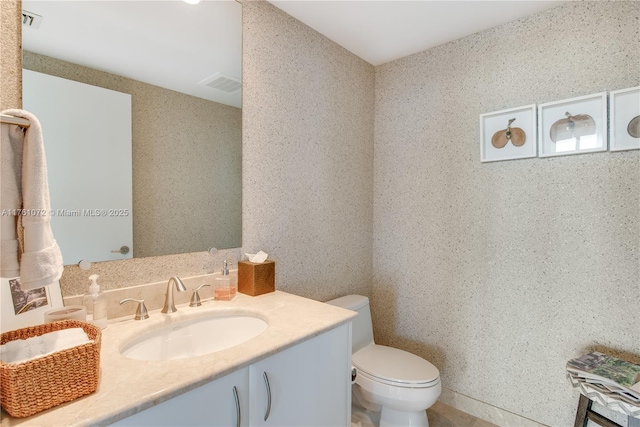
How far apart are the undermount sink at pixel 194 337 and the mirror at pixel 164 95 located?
0.33 metres

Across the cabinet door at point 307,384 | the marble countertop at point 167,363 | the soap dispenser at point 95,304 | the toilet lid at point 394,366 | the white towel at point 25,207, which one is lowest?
the toilet lid at point 394,366

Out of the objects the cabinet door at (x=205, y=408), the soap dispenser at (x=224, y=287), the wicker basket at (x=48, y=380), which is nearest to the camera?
the wicker basket at (x=48, y=380)

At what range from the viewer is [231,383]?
0.84 m

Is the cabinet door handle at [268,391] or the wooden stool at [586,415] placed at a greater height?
the cabinet door handle at [268,391]

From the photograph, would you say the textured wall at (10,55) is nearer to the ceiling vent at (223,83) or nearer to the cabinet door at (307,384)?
the ceiling vent at (223,83)

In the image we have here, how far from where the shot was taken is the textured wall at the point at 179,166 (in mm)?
1230

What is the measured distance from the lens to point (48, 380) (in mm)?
627

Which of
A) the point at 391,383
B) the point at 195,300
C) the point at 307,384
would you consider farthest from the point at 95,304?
the point at 391,383

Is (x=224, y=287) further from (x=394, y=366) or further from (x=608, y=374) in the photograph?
(x=608, y=374)

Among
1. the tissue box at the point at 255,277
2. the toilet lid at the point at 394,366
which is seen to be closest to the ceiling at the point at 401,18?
the tissue box at the point at 255,277

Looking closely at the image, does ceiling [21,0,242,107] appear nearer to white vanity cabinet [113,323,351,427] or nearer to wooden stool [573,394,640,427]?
white vanity cabinet [113,323,351,427]

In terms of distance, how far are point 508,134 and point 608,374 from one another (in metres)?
1.24

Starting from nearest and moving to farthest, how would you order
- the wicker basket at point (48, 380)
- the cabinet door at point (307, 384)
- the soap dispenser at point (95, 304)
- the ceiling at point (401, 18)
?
the wicker basket at point (48, 380)
the cabinet door at point (307, 384)
the soap dispenser at point (95, 304)
the ceiling at point (401, 18)

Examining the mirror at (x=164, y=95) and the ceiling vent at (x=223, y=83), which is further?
the ceiling vent at (x=223, y=83)
